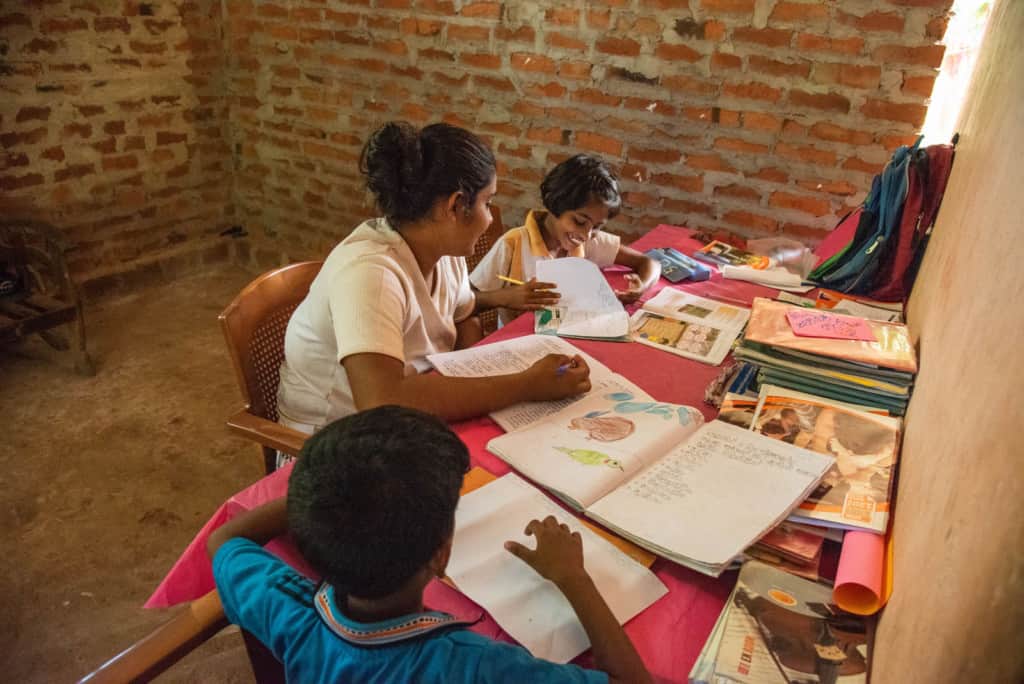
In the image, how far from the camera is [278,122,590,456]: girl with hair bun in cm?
121

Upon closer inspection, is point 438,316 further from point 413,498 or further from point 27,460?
point 27,460

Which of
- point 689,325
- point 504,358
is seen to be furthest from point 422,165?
point 689,325

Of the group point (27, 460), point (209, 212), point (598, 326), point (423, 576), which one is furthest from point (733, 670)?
point (209, 212)

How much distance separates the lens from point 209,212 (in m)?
3.63

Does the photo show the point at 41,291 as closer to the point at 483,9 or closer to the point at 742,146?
the point at 483,9

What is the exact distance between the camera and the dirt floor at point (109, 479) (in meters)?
1.67

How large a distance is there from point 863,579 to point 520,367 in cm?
73

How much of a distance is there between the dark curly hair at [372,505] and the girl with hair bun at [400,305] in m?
0.44

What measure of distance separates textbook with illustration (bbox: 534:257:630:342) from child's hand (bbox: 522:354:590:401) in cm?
31

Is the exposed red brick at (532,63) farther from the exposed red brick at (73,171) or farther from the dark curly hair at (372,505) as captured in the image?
the dark curly hair at (372,505)

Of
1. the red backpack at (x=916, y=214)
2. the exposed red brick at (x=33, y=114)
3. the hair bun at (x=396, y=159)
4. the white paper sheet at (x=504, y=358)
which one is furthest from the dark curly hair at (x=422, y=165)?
the exposed red brick at (x=33, y=114)

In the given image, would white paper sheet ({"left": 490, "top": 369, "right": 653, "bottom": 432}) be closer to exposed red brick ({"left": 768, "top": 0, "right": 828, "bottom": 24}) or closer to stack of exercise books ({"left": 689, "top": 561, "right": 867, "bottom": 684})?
stack of exercise books ({"left": 689, "top": 561, "right": 867, "bottom": 684})

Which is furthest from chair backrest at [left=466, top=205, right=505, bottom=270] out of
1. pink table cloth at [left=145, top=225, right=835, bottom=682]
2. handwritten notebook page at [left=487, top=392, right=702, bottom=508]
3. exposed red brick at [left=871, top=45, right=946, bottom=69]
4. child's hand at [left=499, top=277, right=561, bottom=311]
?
exposed red brick at [left=871, top=45, right=946, bottom=69]

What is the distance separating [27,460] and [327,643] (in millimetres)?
2031
